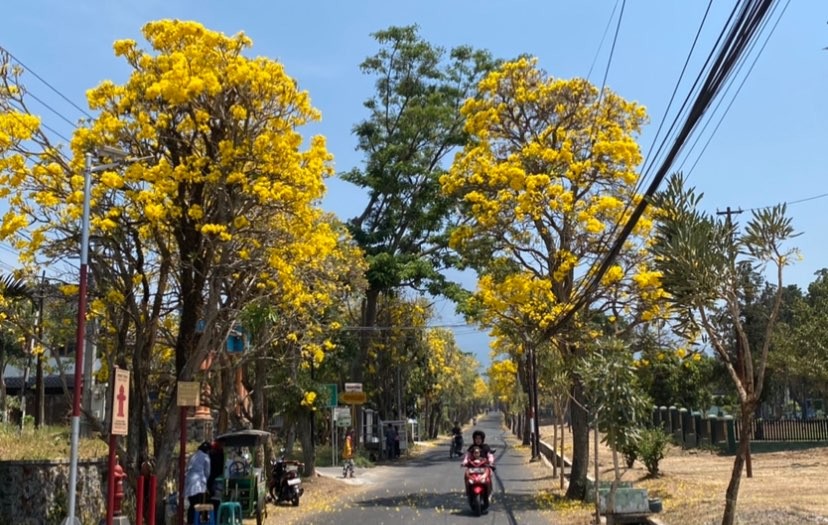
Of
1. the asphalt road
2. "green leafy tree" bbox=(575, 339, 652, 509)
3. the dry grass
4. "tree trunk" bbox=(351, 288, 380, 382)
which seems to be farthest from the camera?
"tree trunk" bbox=(351, 288, 380, 382)

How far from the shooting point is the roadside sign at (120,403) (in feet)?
38.0

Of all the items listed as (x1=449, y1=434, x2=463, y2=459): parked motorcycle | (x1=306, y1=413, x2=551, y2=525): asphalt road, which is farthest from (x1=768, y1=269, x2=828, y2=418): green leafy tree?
(x1=449, y1=434, x2=463, y2=459): parked motorcycle

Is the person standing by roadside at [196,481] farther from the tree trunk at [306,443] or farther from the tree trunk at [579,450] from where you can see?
the tree trunk at [306,443]

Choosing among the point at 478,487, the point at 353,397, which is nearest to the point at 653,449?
the point at 478,487

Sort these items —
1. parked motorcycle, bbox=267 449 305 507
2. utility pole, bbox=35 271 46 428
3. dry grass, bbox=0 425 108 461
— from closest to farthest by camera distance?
dry grass, bbox=0 425 108 461 → utility pole, bbox=35 271 46 428 → parked motorcycle, bbox=267 449 305 507

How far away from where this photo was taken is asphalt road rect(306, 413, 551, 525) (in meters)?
18.4

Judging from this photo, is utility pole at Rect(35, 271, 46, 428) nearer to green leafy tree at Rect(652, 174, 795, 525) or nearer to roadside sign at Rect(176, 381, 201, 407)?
roadside sign at Rect(176, 381, 201, 407)

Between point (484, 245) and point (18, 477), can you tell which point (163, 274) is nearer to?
point (18, 477)

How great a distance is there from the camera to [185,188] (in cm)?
1559

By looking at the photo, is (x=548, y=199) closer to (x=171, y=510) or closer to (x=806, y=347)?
(x=171, y=510)

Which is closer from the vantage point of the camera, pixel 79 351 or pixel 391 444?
pixel 79 351

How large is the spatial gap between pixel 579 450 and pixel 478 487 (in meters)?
4.44

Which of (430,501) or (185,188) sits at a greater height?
(185,188)

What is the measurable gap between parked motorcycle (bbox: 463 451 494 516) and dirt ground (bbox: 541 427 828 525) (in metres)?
1.88
